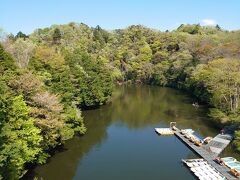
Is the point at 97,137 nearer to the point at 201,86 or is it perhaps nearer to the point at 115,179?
the point at 115,179

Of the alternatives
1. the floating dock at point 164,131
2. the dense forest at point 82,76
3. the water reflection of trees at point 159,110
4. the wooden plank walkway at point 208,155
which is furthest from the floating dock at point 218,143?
the floating dock at point 164,131

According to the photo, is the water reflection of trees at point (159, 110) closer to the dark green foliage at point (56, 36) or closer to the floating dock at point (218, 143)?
the floating dock at point (218, 143)

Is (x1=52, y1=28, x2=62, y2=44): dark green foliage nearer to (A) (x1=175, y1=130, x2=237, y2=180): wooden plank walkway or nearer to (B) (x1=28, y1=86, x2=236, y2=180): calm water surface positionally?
(B) (x1=28, y1=86, x2=236, y2=180): calm water surface

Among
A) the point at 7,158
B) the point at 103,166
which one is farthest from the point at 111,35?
the point at 7,158

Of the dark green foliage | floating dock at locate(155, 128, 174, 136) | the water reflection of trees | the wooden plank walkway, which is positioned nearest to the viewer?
the wooden plank walkway

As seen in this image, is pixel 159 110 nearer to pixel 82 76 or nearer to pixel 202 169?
pixel 82 76

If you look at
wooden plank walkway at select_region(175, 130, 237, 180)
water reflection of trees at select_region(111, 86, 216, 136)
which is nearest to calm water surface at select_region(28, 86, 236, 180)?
water reflection of trees at select_region(111, 86, 216, 136)

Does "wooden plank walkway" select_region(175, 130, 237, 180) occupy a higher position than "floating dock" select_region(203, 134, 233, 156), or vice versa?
"floating dock" select_region(203, 134, 233, 156)
